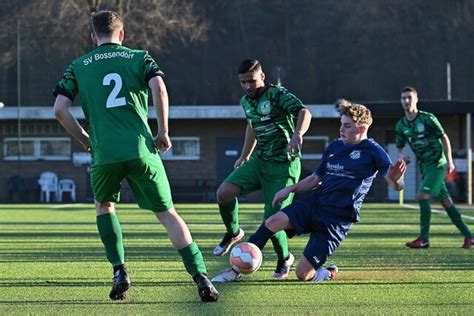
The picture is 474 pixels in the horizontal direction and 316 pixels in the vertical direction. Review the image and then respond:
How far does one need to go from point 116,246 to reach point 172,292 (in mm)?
707

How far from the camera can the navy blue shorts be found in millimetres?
8633

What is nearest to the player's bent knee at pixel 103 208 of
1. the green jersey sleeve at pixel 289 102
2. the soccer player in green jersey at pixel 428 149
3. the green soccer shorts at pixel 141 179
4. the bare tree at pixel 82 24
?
the green soccer shorts at pixel 141 179

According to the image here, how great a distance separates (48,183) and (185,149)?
5474 millimetres

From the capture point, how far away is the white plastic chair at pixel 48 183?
135 ft

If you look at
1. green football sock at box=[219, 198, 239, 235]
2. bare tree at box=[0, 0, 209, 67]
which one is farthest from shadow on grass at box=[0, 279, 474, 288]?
bare tree at box=[0, 0, 209, 67]

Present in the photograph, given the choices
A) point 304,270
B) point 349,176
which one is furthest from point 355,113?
point 304,270

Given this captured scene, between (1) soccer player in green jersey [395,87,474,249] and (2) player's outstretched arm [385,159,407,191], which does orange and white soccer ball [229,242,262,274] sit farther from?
(1) soccer player in green jersey [395,87,474,249]

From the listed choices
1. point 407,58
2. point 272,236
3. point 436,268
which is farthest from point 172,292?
point 407,58

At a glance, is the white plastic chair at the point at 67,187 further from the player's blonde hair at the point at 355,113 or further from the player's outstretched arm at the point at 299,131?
the player's blonde hair at the point at 355,113

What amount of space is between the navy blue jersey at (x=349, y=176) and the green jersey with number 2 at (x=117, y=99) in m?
1.93

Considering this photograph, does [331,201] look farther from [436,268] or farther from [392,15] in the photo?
[392,15]

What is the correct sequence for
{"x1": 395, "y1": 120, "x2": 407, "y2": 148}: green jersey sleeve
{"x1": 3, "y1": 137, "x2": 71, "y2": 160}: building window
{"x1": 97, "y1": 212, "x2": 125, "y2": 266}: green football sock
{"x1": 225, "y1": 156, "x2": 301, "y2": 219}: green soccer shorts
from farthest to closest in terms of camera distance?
{"x1": 3, "y1": 137, "x2": 71, "y2": 160}: building window
{"x1": 395, "y1": 120, "x2": 407, "y2": 148}: green jersey sleeve
{"x1": 225, "y1": 156, "x2": 301, "y2": 219}: green soccer shorts
{"x1": 97, "y1": 212, "x2": 125, "y2": 266}: green football sock

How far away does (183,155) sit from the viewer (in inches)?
1662

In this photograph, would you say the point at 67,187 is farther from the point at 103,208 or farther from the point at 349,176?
the point at 103,208
